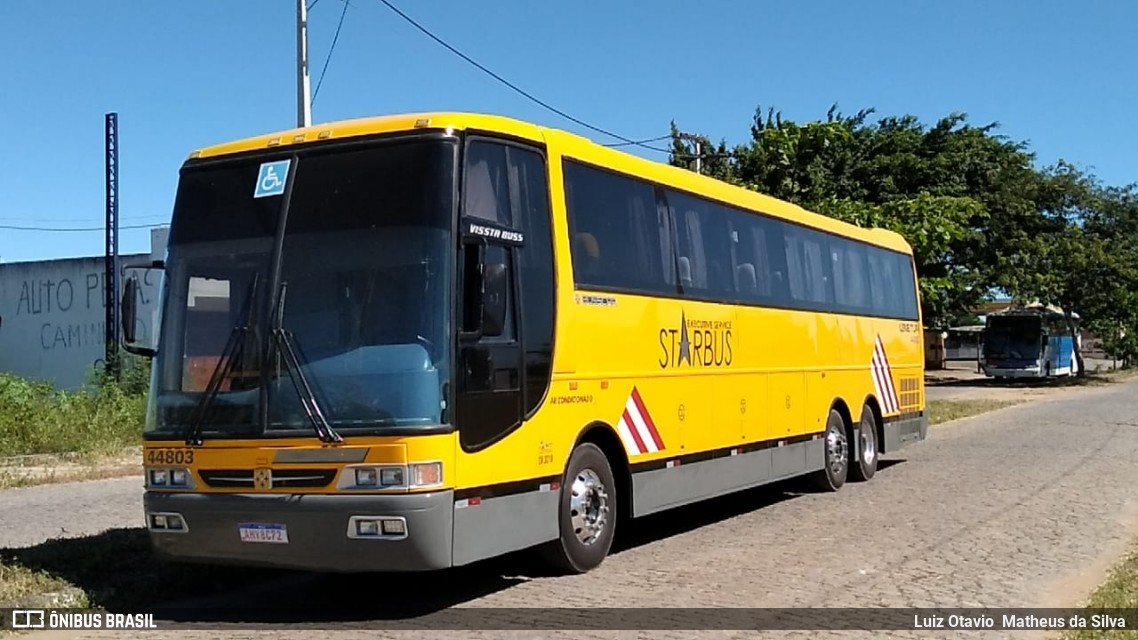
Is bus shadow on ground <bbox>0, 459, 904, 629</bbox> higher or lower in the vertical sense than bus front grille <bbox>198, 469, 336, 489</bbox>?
lower

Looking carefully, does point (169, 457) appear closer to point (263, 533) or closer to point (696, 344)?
point (263, 533)

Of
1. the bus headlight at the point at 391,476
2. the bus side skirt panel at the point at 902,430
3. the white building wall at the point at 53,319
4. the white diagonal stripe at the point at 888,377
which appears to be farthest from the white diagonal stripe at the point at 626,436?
the white building wall at the point at 53,319

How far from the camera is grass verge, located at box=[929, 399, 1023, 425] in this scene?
95.8 ft

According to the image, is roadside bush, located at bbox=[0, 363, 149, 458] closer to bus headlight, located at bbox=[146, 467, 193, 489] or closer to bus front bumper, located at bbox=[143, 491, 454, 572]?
bus headlight, located at bbox=[146, 467, 193, 489]

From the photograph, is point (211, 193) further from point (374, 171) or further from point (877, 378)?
point (877, 378)

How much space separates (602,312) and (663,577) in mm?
2161

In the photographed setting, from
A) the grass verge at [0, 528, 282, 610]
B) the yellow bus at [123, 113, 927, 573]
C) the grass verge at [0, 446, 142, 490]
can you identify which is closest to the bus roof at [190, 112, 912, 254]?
the yellow bus at [123, 113, 927, 573]

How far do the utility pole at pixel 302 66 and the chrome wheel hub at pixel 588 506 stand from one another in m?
11.2

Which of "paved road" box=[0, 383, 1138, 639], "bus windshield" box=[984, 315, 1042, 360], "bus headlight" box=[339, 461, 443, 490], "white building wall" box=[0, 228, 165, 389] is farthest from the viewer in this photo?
"bus windshield" box=[984, 315, 1042, 360]

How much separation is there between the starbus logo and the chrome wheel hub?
1618 mm

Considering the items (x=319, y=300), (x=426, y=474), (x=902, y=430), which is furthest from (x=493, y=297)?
(x=902, y=430)

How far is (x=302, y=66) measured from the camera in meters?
19.6

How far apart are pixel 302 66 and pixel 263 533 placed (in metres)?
13.1

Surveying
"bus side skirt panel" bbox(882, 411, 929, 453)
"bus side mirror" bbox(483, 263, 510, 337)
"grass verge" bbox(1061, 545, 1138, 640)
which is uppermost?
"bus side mirror" bbox(483, 263, 510, 337)
